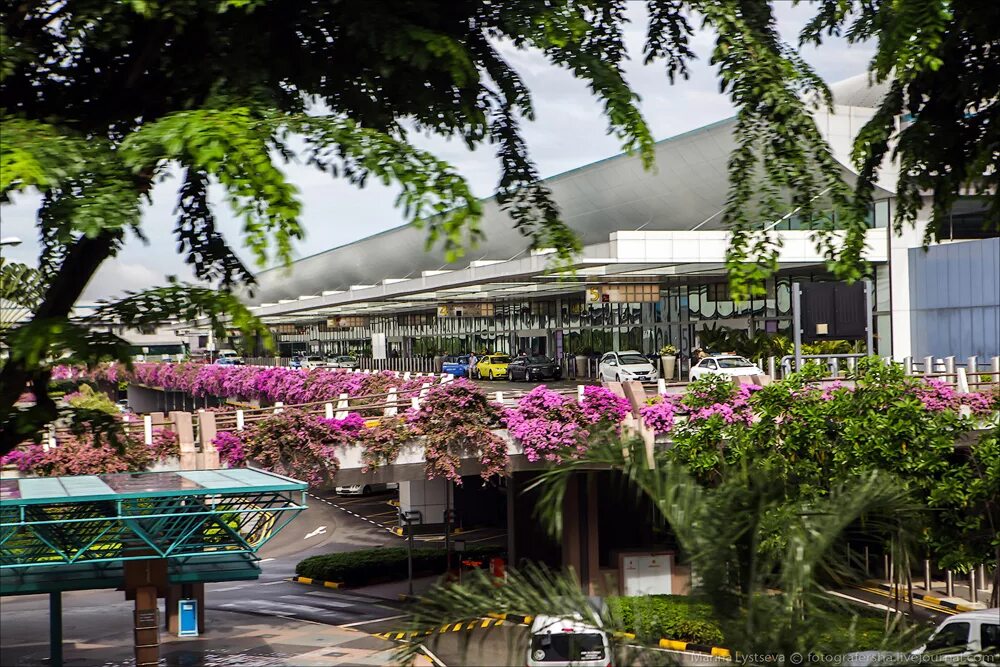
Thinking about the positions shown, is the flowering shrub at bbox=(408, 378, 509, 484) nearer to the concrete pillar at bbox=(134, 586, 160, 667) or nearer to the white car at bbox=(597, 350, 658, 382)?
the concrete pillar at bbox=(134, 586, 160, 667)

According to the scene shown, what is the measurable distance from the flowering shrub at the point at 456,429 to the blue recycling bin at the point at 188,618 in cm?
1030

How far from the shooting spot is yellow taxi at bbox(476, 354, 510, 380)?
63.5 m

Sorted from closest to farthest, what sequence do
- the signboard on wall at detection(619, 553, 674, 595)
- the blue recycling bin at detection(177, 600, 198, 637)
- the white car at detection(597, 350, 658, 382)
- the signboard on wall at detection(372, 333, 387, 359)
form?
1. the blue recycling bin at detection(177, 600, 198, 637)
2. the signboard on wall at detection(619, 553, 674, 595)
3. the white car at detection(597, 350, 658, 382)
4. the signboard on wall at detection(372, 333, 387, 359)

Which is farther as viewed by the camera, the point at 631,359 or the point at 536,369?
the point at 536,369

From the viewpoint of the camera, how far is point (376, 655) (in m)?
31.4

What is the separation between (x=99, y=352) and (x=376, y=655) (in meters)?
28.2

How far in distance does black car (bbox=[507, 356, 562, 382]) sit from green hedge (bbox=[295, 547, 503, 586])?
1433 centimetres

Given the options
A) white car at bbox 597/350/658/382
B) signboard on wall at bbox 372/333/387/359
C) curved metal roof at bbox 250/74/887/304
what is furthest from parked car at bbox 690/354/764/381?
signboard on wall at bbox 372/333/387/359

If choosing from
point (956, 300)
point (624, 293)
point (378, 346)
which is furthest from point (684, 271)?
point (378, 346)

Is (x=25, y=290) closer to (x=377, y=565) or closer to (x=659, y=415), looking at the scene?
(x=659, y=415)

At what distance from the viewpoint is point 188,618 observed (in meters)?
35.4

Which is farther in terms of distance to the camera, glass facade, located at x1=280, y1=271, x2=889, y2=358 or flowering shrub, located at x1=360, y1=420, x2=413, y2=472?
glass facade, located at x1=280, y1=271, x2=889, y2=358

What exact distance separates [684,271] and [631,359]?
4691mm

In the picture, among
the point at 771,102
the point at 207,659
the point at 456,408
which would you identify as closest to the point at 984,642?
the point at 456,408
